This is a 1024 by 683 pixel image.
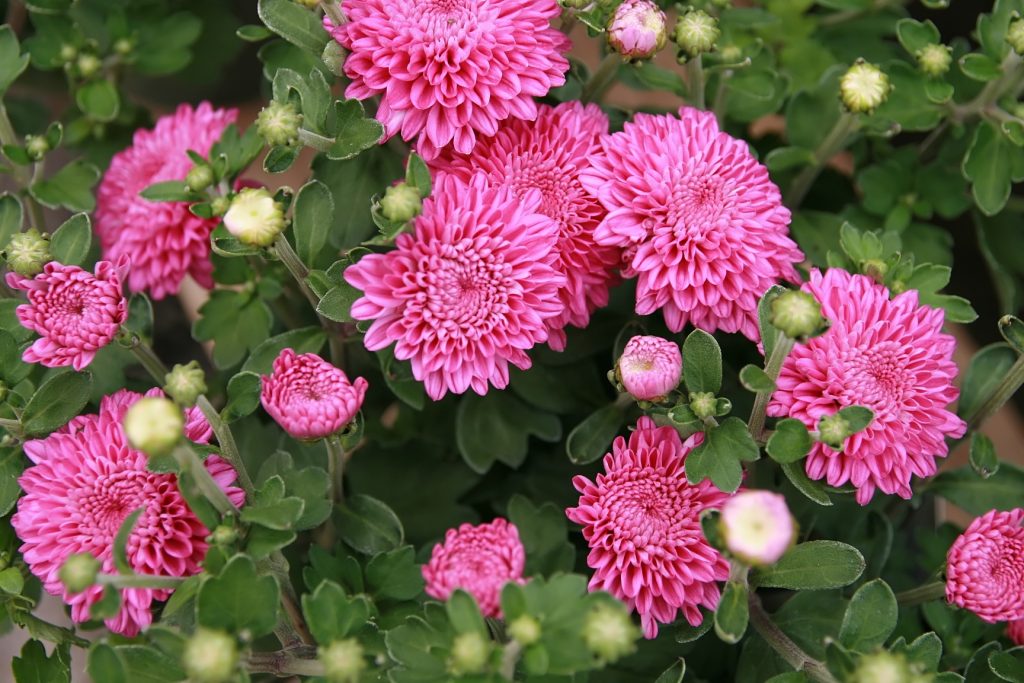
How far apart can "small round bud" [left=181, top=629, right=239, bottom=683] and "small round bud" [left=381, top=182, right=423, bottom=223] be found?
0.28 meters

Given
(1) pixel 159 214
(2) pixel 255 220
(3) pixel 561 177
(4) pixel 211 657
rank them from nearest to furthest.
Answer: (4) pixel 211 657 < (2) pixel 255 220 < (3) pixel 561 177 < (1) pixel 159 214

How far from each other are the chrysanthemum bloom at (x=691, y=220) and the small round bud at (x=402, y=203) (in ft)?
0.51

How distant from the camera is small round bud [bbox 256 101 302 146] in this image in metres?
0.67

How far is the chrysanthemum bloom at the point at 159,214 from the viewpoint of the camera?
2.78ft

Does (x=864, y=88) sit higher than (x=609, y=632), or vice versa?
(x=864, y=88)

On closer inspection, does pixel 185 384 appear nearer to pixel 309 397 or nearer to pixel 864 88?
pixel 309 397

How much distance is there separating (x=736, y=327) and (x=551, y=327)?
15 centimetres

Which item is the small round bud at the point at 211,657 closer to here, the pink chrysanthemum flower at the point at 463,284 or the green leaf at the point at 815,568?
the pink chrysanthemum flower at the point at 463,284

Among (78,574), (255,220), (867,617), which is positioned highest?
(255,220)

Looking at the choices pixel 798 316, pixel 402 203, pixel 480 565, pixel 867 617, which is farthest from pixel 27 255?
pixel 867 617

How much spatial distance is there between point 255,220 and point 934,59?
62cm

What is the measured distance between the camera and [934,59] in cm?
85

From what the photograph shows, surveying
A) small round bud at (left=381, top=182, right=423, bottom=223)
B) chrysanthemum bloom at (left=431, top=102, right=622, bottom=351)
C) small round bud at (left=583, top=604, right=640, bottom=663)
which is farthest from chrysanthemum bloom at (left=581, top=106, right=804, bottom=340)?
small round bud at (left=583, top=604, right=640, bottom=663)

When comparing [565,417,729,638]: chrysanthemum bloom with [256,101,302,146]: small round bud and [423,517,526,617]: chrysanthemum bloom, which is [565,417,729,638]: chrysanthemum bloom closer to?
[423,517,526,617]: chrysanthemum bloom
